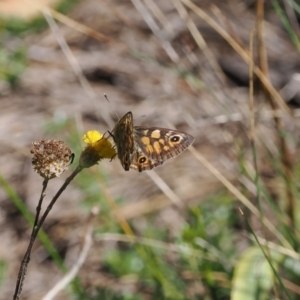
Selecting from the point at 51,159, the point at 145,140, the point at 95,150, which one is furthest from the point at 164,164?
the point at 51,159

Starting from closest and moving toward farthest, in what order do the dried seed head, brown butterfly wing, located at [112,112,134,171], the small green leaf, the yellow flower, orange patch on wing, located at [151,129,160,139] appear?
the dried seed head → the yellow flower → brown butterfly wing, located at [112,112,134,171] → orange patch on wing, located at [151,129,160,139] → the small green leaf

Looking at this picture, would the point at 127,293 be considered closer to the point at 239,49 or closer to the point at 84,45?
the point at 239,49

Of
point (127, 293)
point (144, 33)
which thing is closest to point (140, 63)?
point (144, 33)

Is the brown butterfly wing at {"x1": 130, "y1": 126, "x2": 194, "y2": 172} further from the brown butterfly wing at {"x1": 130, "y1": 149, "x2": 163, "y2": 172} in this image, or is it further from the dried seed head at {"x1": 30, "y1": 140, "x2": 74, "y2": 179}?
the dried seed head at {"x1": 30, "y1": 140, "x2": 74, "y2": 179}

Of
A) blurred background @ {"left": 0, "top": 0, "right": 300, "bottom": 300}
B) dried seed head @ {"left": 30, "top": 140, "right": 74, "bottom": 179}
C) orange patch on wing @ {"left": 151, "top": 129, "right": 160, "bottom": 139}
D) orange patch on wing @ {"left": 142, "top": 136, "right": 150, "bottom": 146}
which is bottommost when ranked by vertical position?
blurred background @ {"left": 0, "top": 0, "right": 300, "bottom": 300}

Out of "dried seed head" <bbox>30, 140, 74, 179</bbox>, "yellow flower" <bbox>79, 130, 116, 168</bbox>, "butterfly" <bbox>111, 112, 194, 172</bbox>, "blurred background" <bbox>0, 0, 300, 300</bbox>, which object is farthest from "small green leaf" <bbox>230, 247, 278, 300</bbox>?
"dried seed head" <bbox>30, 140, 74, 179</bbox>

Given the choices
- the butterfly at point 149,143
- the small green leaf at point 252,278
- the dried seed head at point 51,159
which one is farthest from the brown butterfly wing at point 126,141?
the small green leaf at point 252,278

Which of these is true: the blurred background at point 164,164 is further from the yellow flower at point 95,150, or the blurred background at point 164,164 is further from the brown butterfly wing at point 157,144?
the yellow flower at point 95,150
